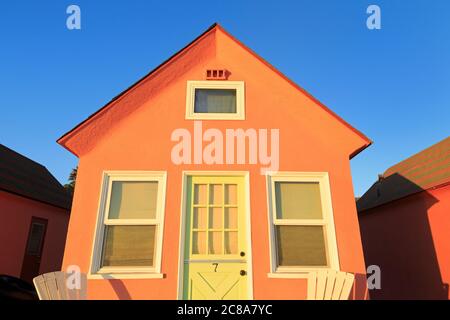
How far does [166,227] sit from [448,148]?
9.56m

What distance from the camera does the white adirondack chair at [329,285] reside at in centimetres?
360

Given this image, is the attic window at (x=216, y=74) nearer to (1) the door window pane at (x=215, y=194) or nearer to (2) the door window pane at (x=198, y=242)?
(1) the door window pane at (x=215, y=194)

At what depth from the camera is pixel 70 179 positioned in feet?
122

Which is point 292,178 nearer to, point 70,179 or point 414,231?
point 414,231

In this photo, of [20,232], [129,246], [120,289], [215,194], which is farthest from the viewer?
[20,232]

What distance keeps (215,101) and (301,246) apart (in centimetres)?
314

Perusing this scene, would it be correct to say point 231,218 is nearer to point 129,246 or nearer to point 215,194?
point 215,194

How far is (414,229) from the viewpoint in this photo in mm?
7500

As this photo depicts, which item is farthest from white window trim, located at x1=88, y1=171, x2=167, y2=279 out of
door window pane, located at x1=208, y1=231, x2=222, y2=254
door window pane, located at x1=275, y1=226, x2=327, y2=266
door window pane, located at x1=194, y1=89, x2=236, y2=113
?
Result: door window pane, located at x1=275, y1=226, x2=327, y2=266

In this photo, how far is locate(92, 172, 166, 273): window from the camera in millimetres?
4109

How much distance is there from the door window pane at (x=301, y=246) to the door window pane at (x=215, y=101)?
249cm

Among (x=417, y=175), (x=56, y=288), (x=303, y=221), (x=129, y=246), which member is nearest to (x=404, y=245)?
(x=417, y=175)
